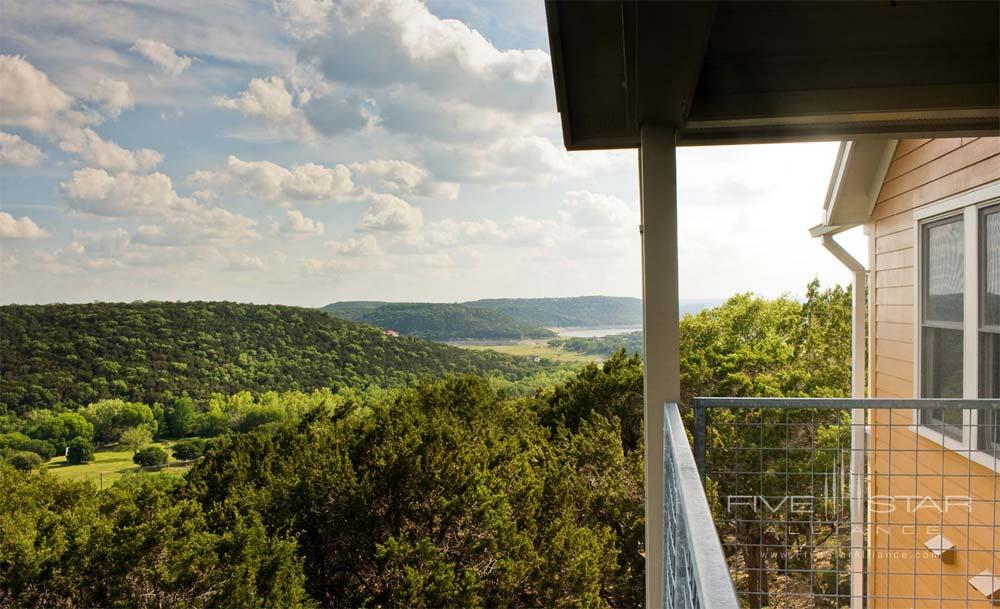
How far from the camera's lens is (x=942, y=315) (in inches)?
119

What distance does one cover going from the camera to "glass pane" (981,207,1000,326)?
8.39 ft

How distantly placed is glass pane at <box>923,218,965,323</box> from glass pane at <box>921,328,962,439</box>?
0.10m

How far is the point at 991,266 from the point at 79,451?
14.4 meters

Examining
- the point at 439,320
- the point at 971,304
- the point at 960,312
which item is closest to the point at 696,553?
the point at 971,304

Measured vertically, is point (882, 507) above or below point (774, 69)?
below

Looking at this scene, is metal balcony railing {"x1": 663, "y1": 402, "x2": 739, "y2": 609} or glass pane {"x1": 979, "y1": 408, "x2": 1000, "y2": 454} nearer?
metal balcony railing {"x1": 663, "y1": 402, "x2": 739, "y2": 609}

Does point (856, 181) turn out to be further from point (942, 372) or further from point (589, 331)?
point (589, 331)

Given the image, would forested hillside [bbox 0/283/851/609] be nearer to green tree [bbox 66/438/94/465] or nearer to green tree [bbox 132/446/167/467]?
green tree [bbox 132/446/167/467]

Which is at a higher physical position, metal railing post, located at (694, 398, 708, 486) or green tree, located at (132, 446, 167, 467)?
metal railing post, located at (694, 398, 708, 486)

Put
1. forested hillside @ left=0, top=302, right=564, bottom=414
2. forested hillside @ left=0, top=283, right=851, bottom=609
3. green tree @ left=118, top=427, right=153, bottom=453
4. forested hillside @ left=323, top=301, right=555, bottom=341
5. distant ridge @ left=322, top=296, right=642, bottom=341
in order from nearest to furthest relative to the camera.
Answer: forested hillside @ left=0, top=283, right=851, bottom=609 → green tree @ left=118, top=427, right=153, bottom=453 → forested hillside @ left=0, top=302, right=564, bottom=414 → forested hillside @ left=323, top=301, right=555, bottom=341 → distant ridge @ left=322, top=296, right=642, bottom=341

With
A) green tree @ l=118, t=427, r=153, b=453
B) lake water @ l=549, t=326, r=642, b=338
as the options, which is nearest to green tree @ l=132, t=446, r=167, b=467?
green tree @ l=118, t=427, r=153, b=453

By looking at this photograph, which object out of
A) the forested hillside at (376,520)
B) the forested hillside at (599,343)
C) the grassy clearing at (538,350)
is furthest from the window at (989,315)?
the grassy clearing at (538,350)

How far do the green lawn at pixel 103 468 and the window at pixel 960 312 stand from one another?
12032 millimetres

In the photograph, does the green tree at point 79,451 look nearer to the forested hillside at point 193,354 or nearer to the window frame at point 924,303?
the forested hillside at point 193,354
